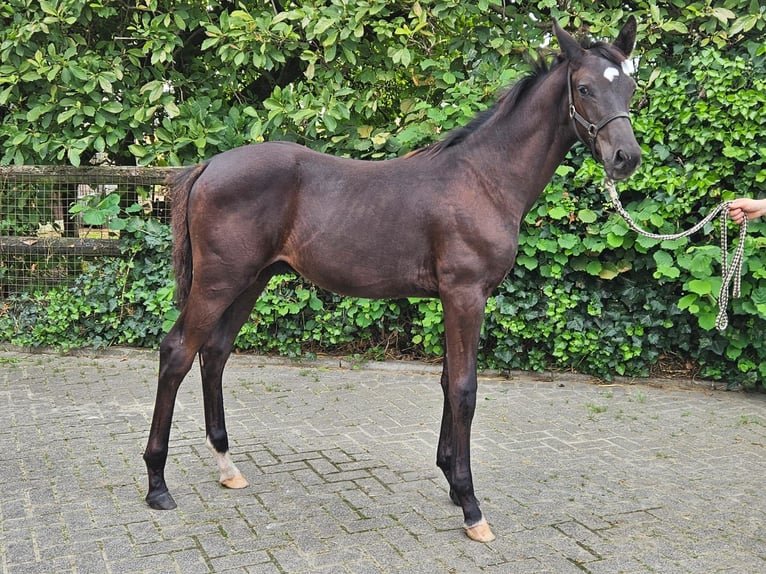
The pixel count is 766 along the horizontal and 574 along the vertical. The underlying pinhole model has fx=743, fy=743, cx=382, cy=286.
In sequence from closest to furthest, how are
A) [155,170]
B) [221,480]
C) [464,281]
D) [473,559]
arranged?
[473,559] → [464,281] → [221,480] → [155,170]

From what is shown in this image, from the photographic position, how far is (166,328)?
23.0 feet

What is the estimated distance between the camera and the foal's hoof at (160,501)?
150 inches

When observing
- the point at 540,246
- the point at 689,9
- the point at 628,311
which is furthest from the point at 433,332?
the point at 689,9

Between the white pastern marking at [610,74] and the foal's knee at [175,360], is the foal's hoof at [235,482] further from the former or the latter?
the white pastern marking at [610,74]

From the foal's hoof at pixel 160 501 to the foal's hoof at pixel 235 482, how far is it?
0.34m

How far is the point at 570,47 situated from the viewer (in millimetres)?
3475

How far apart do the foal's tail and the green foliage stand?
2.54 meters

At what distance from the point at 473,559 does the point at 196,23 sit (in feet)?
18.8

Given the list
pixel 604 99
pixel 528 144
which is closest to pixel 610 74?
pixel 604 99

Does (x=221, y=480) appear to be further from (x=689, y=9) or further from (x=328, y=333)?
(x=689, y=9)

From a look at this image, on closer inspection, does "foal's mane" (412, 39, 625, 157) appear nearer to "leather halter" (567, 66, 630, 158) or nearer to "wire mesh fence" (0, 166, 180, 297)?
"leather halter" (567, 66, 630, 158)

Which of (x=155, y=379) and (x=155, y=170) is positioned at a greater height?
(x=155, y=170)

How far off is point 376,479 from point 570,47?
8.32ft

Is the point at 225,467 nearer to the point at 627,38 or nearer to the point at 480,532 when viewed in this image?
the point at 480,532
